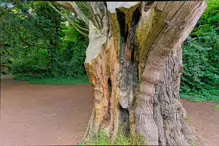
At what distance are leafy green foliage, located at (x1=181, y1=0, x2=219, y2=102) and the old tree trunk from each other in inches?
147

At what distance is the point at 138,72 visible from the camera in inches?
107

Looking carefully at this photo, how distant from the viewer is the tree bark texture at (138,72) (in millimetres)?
2229

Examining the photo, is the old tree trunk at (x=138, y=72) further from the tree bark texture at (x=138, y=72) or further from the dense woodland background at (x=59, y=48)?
the dense woodland background at (x=59, y=48)

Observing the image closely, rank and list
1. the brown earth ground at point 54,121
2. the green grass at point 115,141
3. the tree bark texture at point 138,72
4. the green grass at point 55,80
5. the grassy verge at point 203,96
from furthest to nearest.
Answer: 1. the green grass at point 55,80
2. the grassy verge at point 203,96
3. the brown earth ground at point 54,121
4. the green grass at point 115,141
5. the tree bark texture at point 138,72

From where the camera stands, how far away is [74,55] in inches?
469

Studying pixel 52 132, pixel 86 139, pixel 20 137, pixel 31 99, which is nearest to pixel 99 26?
pixel 86 139

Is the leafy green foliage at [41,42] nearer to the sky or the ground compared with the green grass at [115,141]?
nearer to the sky

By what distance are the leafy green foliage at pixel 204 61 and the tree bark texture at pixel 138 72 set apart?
3730 mm

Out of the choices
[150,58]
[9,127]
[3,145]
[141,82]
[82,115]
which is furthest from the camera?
[82,115]

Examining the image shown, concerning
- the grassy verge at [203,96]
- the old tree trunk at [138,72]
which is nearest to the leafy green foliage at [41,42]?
the grassy verge at [203,96]

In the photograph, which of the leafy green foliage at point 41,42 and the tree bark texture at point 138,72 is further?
the leafy green foliage at point 41,42

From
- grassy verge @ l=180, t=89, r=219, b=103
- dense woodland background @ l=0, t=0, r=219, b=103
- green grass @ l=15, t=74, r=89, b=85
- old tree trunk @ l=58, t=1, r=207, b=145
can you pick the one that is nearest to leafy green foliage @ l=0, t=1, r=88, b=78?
dense woodland background @ l=0, t=0, r=219, b=103

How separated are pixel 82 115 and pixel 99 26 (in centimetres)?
247

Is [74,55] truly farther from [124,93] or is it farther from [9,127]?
[124,93]
